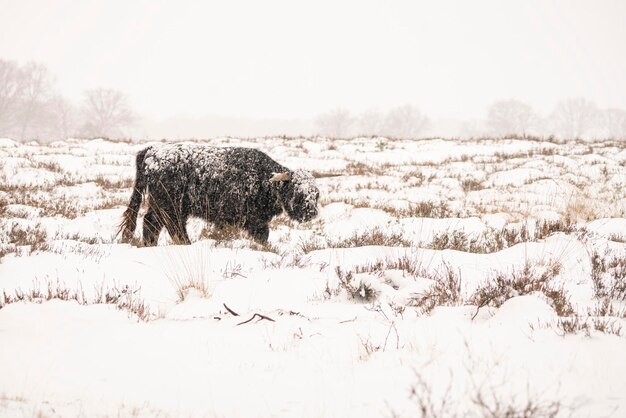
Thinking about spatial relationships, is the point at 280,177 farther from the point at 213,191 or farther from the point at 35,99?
the point at 35,99

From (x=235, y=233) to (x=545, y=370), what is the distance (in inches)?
184

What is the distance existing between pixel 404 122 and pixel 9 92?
2854 inches

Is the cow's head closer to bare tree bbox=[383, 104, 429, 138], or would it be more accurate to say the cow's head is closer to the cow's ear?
the cow's ear

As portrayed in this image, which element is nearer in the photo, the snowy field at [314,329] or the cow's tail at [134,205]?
the snowy field at [314,329]

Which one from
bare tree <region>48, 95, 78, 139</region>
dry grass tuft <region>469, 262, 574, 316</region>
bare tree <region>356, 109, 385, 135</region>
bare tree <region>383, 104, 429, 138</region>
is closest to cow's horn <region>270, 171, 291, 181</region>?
dry grass tuft <region>469, 262, 574, 316</region>

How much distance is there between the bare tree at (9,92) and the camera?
56.9 metres

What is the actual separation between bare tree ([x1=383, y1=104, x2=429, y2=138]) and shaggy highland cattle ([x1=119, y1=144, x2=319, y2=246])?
85.3m

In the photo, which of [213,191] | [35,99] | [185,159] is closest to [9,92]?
[35,99]

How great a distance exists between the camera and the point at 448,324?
8.56 ft

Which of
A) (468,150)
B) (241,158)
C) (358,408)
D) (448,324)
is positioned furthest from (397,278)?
(468,150)

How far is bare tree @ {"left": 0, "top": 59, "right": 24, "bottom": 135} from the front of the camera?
56.9 meters

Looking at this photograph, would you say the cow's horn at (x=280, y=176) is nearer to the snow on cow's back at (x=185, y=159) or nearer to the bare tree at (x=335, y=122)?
the snow on cow's back at (x=185, y=159)

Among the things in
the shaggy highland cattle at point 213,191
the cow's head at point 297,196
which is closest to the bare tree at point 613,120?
the cow's head at point 297,196

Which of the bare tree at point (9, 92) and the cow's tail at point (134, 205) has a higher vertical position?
the bare tree at point (9, 92)
